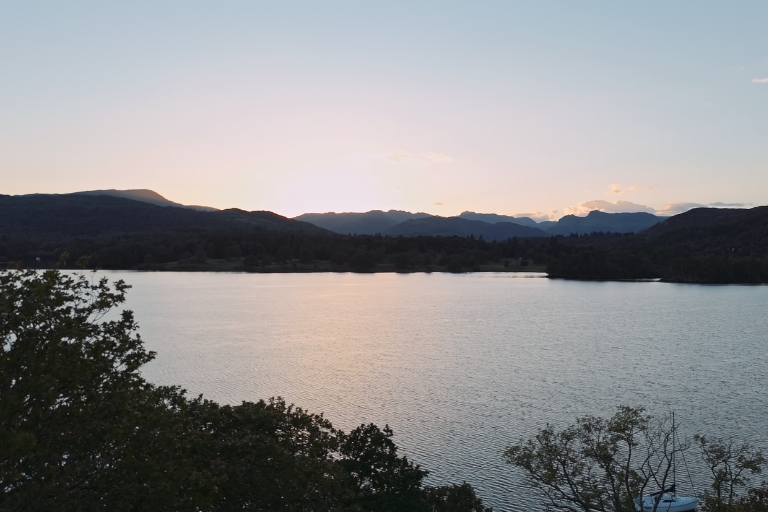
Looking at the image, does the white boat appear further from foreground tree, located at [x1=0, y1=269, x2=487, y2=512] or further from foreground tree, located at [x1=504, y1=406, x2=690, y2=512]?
foreground tree, located at [x1=0, y1=269, x2=487, y2=512]

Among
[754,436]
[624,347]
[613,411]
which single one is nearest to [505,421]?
[613,411]

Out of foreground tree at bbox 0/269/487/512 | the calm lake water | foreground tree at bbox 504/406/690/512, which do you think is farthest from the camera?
the calm lake water

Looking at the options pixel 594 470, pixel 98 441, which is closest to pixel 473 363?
pixel 594 470

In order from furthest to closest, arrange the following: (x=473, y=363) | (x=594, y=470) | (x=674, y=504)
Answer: (x=473, y=363)
(x=594, y=470)
(x=674, y=504)

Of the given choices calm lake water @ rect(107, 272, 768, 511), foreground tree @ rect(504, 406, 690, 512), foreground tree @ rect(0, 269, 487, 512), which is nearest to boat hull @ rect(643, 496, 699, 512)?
foreground tree @ rect(504, 406, 690, 512)

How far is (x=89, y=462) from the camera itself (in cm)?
1381

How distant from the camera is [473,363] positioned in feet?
204

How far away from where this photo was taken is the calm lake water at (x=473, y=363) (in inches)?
1575

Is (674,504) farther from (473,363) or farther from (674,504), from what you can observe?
(473,363)

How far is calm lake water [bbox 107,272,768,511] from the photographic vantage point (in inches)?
1575

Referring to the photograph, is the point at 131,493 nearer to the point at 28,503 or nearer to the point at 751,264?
the point at 28,503

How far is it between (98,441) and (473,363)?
169ft

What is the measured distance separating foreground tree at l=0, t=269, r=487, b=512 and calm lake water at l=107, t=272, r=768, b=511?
16441mm

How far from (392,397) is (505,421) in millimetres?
10653
